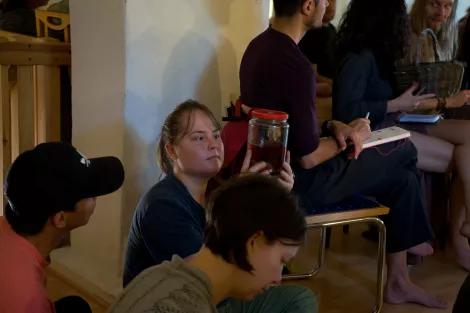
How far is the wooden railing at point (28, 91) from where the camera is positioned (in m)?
2.11

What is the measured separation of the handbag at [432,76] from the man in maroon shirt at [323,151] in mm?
363

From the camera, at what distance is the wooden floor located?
2.08 metres

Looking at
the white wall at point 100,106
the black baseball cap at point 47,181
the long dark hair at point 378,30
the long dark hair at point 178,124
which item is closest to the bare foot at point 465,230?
the long dark hair at point 378,30

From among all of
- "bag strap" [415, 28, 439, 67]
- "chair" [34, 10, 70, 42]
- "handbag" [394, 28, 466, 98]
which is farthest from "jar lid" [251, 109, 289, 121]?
"chair" [34, 10, 70, 42]

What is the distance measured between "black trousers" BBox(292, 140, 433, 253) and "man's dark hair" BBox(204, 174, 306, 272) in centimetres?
76

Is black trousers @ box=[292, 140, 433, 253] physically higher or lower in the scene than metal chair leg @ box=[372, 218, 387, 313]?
higher

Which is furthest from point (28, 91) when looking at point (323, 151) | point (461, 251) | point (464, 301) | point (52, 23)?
point (461, 251)

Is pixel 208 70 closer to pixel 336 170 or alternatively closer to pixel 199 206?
pixel 336 170

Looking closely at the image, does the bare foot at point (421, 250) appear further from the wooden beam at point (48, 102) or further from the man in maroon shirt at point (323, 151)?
the wooden beam at point (48, 102)

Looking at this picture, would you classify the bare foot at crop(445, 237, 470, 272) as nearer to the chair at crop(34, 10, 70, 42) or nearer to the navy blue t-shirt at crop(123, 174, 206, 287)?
the navy blue t-shirt at crop(123, 174, 206, 287)

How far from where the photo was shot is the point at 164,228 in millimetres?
1336

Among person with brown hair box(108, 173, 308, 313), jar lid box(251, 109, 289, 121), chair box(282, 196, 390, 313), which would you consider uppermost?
jar lid box(251, 109, 289, 121)

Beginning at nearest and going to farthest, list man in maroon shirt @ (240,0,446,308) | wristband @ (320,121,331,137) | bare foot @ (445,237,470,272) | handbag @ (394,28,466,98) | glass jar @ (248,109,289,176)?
glass jar @ (248,109,289,176) < man in maroon shirt @ (240,0,446,308) < wristband @ (320,121,331,137) < handbag @ (394,28,466,98) < bare foot @ (445,237,470,272)

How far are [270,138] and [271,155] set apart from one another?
5 cm
